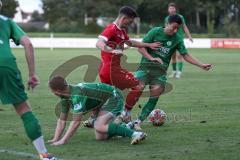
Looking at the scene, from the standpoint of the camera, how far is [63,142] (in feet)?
30.6

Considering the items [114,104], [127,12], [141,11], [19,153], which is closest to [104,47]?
[127,12]

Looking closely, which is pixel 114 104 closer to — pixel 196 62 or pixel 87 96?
pixel 87 96

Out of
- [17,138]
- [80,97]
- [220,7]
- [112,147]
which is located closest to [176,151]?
[112,147]

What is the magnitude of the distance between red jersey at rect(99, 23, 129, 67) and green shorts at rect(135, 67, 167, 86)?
71cm

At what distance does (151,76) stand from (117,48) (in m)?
1.05

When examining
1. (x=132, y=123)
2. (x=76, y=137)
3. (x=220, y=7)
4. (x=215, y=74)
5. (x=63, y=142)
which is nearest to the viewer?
(x=63, y=142)

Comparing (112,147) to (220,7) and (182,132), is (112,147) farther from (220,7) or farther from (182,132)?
(220,7)

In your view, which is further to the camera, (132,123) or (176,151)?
(132,123)

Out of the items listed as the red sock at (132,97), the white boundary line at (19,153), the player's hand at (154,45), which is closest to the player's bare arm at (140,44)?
the player's hand at (154,45)

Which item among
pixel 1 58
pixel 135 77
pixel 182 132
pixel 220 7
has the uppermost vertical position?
pixel 1 58

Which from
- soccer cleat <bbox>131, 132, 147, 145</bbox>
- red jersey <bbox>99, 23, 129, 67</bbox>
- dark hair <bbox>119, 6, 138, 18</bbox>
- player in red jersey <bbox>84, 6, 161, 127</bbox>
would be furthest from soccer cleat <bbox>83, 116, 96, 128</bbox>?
dark hair <bbox>119, 6, 138, 18</bbox>

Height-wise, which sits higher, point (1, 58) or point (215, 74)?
point (1, 58)

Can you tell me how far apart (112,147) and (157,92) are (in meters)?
2.25

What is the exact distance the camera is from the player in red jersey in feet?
33.3
